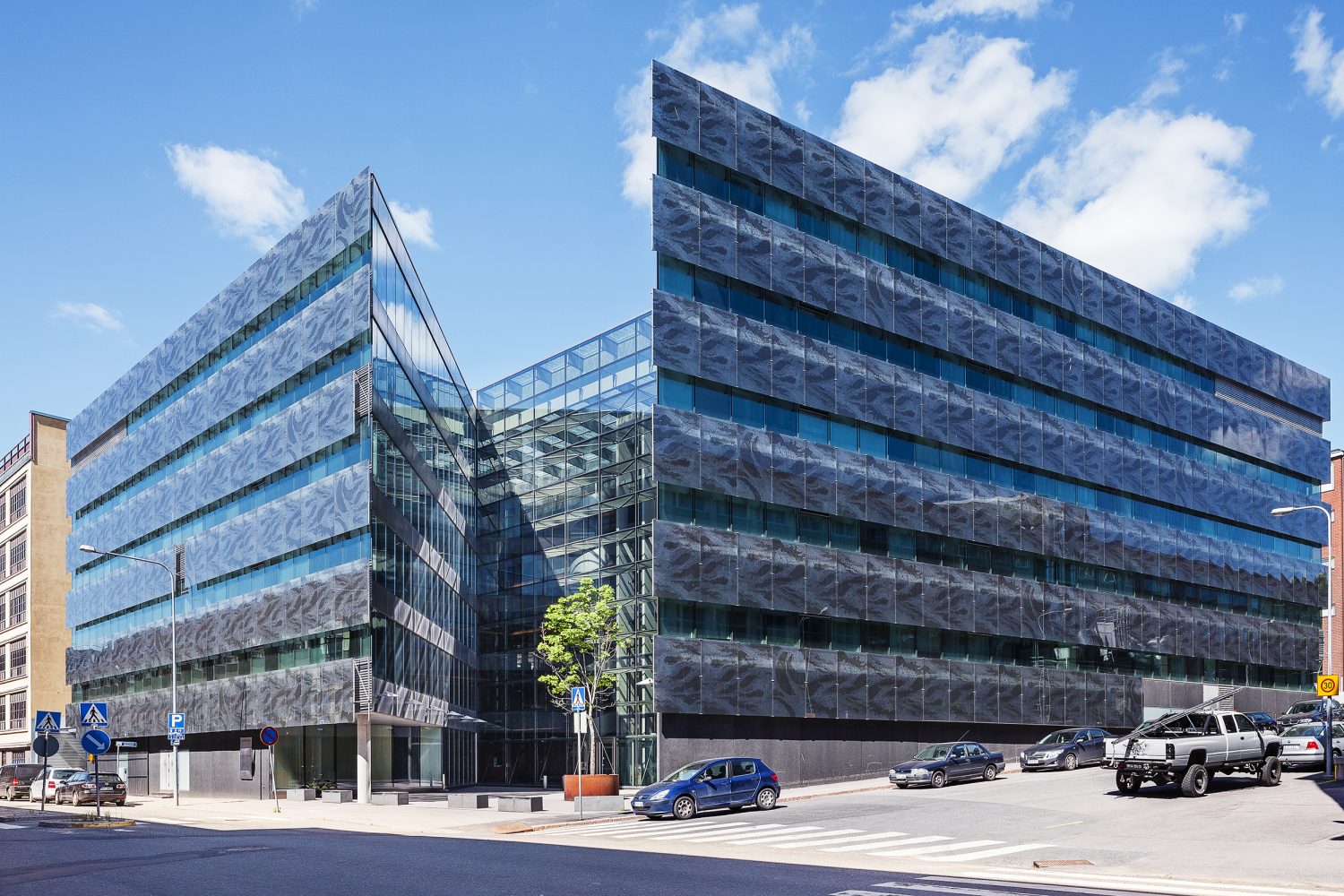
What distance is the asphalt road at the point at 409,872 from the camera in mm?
17719

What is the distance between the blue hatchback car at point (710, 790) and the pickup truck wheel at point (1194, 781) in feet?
37.4

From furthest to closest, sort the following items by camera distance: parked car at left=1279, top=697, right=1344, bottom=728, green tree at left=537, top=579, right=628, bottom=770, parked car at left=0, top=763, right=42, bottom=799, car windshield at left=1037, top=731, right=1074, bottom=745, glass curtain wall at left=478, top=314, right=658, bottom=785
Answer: parked car at left=0, top=763, right=42, bottom=799
glass curtain wall at left=478, top=314, right=658, bottom=785
green tree at left=537, top=579, right=628, bottom=770
parked car at left=1279, top=697, right=1344, bottom=728
car windshield at left=1037, top=731, right=1074, bottom=745

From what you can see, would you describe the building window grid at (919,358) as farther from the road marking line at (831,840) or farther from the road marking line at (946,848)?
the road marking line at (946,848)

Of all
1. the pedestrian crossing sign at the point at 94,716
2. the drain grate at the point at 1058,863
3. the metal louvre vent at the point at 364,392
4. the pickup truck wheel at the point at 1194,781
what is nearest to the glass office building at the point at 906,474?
the metal louvre vent at the point at 364,392

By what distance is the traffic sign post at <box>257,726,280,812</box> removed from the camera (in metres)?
43.3

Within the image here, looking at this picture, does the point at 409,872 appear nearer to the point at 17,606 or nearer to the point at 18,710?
the point at 18,710

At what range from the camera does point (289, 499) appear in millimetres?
51344

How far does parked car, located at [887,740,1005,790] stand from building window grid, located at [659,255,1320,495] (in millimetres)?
19103

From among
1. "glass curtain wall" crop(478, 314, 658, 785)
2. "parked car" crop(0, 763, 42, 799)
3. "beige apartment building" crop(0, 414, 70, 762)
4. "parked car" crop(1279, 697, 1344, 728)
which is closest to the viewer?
"parked car" crop(1279, 697, 1344, 728)

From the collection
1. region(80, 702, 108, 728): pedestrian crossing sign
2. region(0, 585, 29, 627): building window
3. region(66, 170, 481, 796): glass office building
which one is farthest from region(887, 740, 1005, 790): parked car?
region(0, 585, 29, 627): building window

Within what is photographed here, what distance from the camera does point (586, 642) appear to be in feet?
160

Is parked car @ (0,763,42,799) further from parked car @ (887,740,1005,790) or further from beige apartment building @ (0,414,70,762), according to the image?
parked car @ (887,740,1005,790)

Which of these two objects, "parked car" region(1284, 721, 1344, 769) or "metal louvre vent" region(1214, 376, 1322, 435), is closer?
"parked car" region(1284, 721, 1344, 769)

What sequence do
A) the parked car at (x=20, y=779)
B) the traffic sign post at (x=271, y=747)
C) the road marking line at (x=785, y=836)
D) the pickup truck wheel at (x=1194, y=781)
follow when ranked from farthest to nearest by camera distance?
the parked car at (x=20, y=779), the traffic sign post at (x=271, y=747), the pickup truck wheel at (x=1194, y=781), the road marking line at (x=785, y=836)
